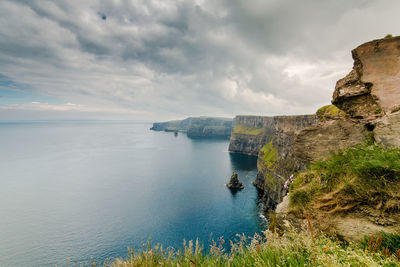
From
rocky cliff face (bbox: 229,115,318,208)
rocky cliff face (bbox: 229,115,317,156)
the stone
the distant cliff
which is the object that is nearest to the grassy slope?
the distant cliff

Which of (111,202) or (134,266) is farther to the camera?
(111,202)

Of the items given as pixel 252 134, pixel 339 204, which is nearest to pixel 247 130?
pixel 252 134

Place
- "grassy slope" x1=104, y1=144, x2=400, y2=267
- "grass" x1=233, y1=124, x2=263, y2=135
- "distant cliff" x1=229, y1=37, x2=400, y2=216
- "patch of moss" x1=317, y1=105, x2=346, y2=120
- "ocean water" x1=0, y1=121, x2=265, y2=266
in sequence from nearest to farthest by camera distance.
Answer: "grassy slope" x1=104, y1=144, x2=400, y2=267, "distant cliff" x1=229, y1=37, x2=400, y2=216, "patch of moss" x1=317, y1=105, x2=346, y2=120, "ocean water" x1=0, y1=121, x2=265, y2=266, "grass" x1=233, y1=124, x2=263, y2=135

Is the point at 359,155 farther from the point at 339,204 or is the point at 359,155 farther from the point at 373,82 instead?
the point at 373,82

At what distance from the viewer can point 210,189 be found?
222ft

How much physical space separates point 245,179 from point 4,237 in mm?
78660

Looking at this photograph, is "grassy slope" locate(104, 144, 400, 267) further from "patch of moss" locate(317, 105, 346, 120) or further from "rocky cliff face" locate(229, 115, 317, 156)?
"rocky cliff face" locate(229, 115, 317, 156)

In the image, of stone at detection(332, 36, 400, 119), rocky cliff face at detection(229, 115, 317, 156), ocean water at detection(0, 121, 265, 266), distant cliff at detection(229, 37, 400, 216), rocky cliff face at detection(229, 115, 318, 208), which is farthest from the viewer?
rocky cliff face at detection(229, 115, 317, 156)

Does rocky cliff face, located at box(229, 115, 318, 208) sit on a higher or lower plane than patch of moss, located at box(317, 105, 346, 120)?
lower

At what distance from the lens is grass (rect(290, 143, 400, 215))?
4.66 meters

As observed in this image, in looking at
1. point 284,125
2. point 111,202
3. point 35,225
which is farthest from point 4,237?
point 284,125

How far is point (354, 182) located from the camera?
17.3 feet

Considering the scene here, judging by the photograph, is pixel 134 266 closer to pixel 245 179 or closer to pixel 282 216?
pixel 282 216

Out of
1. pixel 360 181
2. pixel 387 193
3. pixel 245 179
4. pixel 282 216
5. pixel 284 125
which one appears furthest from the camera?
pixel 245 179
